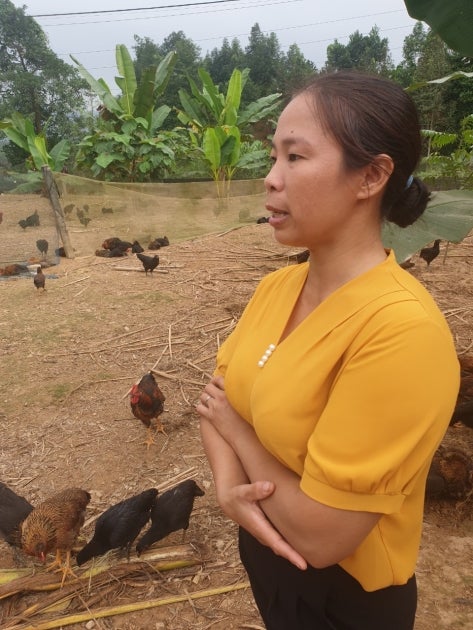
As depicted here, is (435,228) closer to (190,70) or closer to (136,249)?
(136,249)

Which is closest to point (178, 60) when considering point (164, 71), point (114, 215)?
point (164, 71)

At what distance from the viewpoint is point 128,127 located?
1348cm

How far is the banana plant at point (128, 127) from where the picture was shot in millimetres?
13281

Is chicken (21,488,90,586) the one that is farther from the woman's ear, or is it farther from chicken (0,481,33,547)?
the woman's ear

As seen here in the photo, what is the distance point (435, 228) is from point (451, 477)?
142 centimetres

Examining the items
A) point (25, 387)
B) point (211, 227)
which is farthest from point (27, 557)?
point (211, 227)

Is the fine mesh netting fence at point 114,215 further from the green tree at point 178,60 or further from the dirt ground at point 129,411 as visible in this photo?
the green tree at point 178,60

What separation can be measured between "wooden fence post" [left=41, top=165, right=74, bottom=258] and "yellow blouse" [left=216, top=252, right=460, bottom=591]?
870cm

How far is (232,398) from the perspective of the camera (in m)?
1.26

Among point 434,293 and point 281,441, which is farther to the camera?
point 434,293

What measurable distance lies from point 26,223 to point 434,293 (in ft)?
24.5

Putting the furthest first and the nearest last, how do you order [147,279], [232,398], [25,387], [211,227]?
[211,227]
[147,279]
[25,387]
[232,398]

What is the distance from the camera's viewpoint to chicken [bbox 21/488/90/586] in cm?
274

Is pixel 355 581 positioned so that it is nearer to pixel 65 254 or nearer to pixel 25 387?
pixel 25 387
